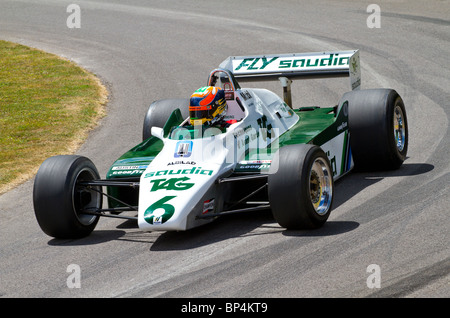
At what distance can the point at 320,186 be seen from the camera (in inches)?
353

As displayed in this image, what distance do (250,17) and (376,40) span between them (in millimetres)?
5108

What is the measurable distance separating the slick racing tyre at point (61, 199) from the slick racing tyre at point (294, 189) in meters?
2.35

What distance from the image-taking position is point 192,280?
7379mm

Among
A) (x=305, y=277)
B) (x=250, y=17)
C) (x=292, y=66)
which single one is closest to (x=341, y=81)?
(x=292, y=66)

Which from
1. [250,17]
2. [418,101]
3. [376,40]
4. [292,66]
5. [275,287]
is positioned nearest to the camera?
[275,287]

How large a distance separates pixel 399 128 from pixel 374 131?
2.76 ft

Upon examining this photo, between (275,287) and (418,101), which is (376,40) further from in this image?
(275,287)

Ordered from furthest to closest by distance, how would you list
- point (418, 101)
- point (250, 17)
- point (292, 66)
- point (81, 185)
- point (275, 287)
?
point (250, 17)
point (418, 101)
point (292, 66)
point (81, 185)
point (275, 287)

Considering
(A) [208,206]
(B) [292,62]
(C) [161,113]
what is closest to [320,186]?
(A) [208,206]

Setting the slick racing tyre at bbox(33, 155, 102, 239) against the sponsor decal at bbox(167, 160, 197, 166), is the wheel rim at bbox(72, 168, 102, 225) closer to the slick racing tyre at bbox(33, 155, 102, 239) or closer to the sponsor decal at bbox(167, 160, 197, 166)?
the slick racing tyre at bbox(33, 155, 102, 239)

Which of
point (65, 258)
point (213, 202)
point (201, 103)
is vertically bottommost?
point (65, 258)

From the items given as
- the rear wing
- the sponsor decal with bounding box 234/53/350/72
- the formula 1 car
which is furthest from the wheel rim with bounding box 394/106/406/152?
the sponsor decal with bounding box 234/53/350/72

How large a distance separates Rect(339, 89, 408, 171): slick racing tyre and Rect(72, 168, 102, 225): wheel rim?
3.76 m

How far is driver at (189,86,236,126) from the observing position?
9.74 meters
